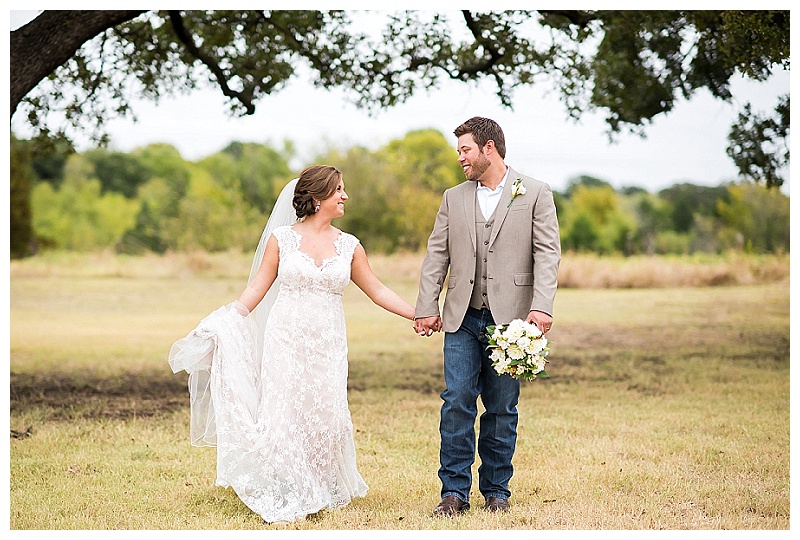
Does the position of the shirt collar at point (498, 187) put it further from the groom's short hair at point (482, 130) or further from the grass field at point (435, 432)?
the grass field at point (435, 432)

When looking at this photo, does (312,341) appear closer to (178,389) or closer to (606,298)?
(178,389)

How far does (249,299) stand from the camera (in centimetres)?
432

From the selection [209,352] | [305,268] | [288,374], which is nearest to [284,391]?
[288,374]

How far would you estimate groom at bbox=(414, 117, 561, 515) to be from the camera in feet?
13.7

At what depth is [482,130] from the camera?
4.20 meters

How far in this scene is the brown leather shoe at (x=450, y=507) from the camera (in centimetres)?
419

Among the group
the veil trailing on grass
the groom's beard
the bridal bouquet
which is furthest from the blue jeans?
the veil trailing on grass

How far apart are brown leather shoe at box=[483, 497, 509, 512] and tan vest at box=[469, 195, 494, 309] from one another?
95 centimetres

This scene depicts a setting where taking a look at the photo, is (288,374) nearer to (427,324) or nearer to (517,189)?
(427,324)

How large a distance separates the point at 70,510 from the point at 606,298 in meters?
14.4

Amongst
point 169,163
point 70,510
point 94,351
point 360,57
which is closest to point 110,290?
point 169,163

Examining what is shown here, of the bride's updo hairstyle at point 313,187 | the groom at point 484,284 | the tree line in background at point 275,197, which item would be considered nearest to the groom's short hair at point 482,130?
the groom at point 484,284

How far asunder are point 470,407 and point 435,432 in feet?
7.14

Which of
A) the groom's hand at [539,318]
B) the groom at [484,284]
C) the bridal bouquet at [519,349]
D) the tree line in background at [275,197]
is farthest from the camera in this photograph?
the tree line in background at [275,197]
